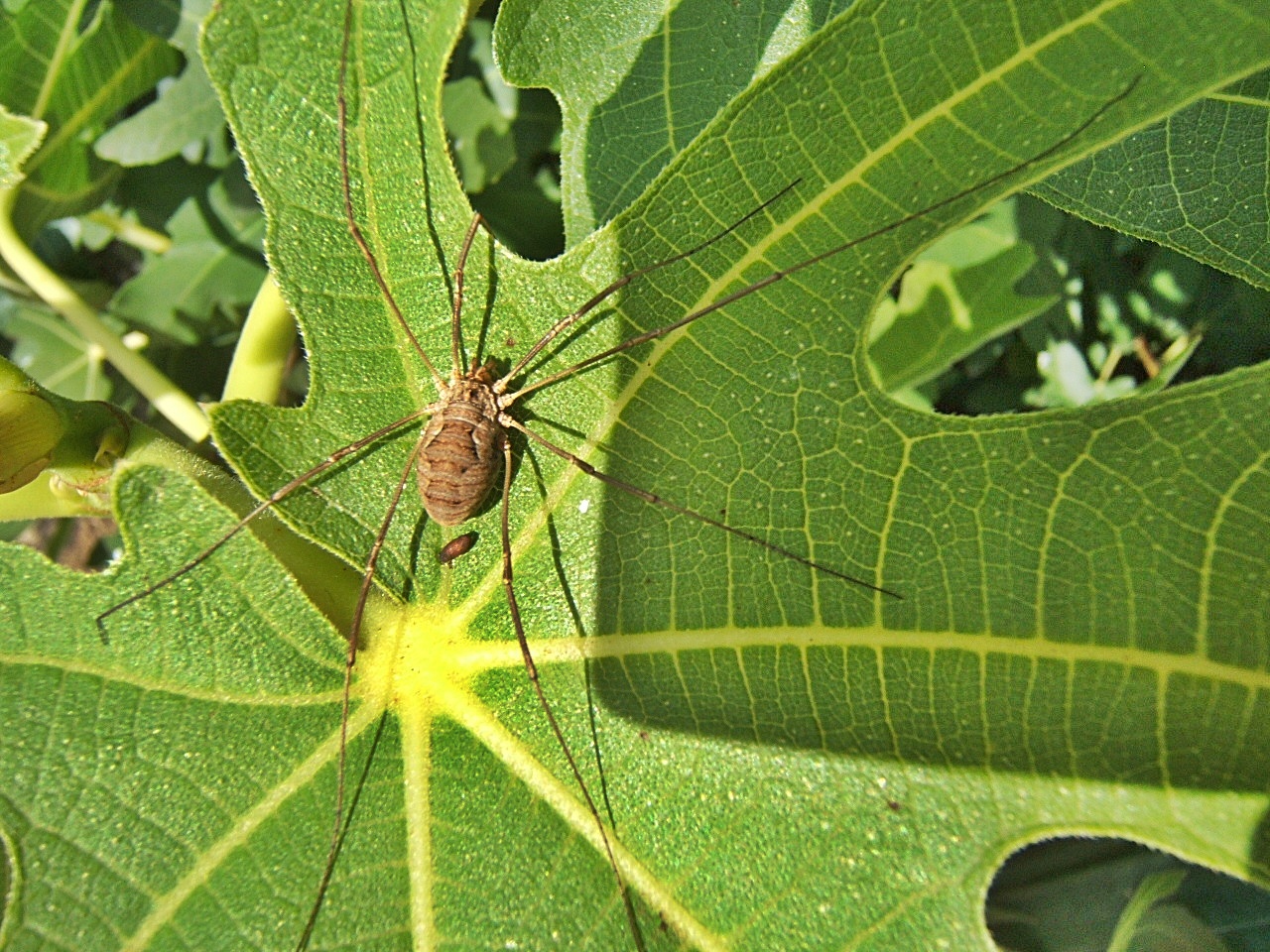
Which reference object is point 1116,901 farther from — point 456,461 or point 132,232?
point 132,232

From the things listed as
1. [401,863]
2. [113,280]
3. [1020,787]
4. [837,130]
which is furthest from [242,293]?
[1020,787]

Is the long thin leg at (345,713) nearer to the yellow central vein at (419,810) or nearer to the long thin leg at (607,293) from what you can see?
the yellow central vein at (419,810)

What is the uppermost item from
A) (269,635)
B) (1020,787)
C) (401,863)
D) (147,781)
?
(269,635)

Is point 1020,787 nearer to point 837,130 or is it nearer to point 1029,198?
point 837,130

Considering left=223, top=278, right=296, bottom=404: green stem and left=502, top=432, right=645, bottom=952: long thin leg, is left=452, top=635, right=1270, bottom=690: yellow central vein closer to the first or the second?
left=502, top=432, right=645, bottom=952: long thin leg

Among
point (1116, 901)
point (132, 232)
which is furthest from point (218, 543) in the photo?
point (1116, 901)

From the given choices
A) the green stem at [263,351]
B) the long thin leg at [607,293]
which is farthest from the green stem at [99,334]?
the long thin leg at [607,293]
